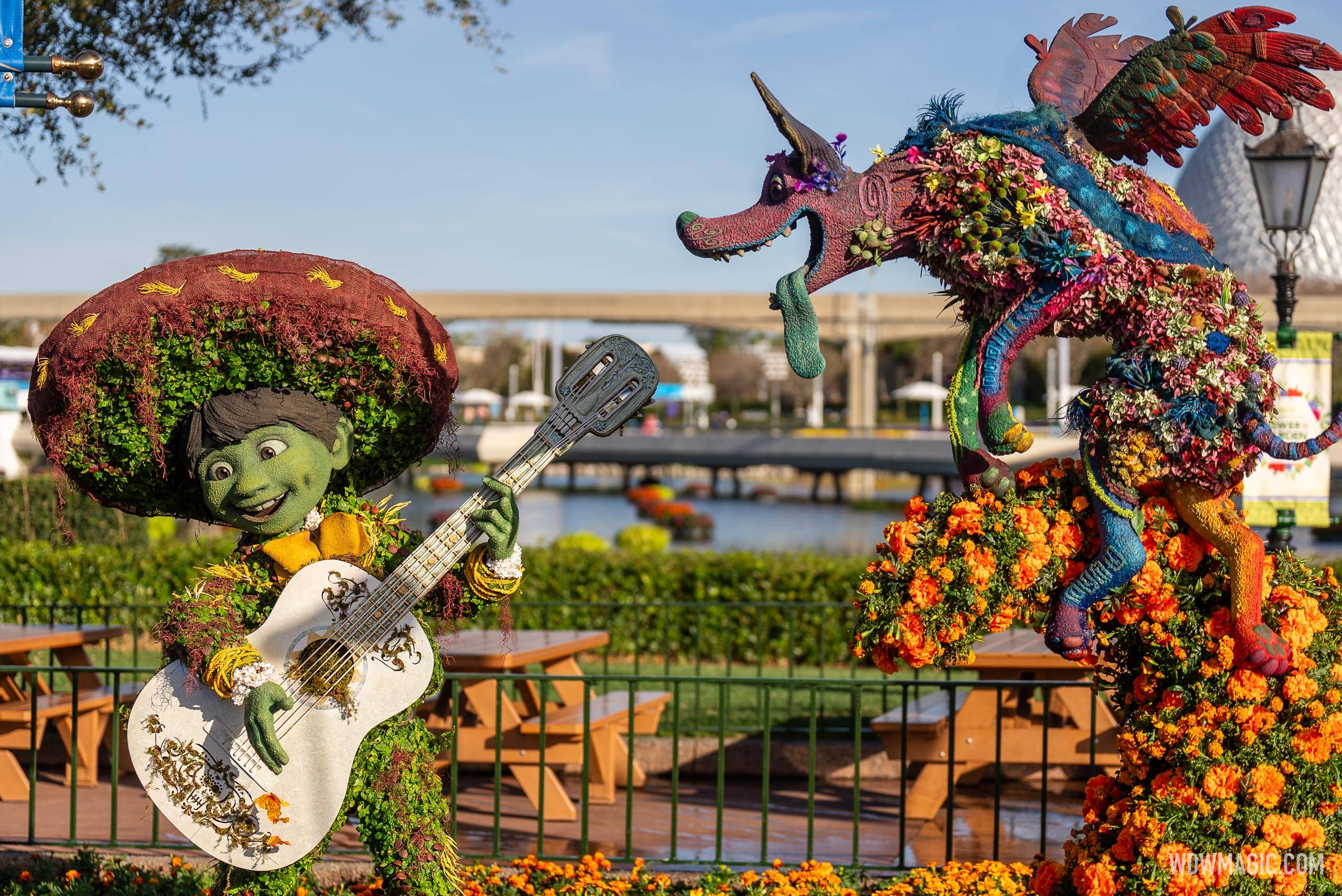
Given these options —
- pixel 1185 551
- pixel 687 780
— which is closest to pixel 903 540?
pixel 1185 551

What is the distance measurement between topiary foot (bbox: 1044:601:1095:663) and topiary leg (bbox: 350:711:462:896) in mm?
1844

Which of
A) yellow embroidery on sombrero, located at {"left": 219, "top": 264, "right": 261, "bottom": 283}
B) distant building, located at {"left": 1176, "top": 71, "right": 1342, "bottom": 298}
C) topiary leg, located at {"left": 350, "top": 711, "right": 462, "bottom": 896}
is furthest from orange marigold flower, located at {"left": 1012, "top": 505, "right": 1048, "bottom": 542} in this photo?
distant building, located at {"left": 1176, "top": 71, "right": 1342, "bottom": 298}

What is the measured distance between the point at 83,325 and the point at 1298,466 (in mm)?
6696

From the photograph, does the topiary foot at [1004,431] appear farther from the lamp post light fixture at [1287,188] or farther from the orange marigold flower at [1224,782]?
the lamp post light fixture at [1287,188]

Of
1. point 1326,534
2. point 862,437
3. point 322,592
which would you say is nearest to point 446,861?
point 322,592

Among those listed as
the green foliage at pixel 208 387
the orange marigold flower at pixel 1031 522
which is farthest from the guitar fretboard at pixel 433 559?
the orange marigold flower at pixel 1031 522

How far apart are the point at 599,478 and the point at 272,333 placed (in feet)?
161

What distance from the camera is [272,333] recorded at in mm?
3676

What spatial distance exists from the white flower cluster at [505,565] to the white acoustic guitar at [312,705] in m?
0.08

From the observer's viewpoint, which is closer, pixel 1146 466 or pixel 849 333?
pixel 1146 466

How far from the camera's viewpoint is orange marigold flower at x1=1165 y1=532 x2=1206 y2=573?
3.49 metres

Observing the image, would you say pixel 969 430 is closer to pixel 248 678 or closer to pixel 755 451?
pixel 248 678

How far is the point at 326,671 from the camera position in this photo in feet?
12.0

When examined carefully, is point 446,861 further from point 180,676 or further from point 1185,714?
point 1185,714
